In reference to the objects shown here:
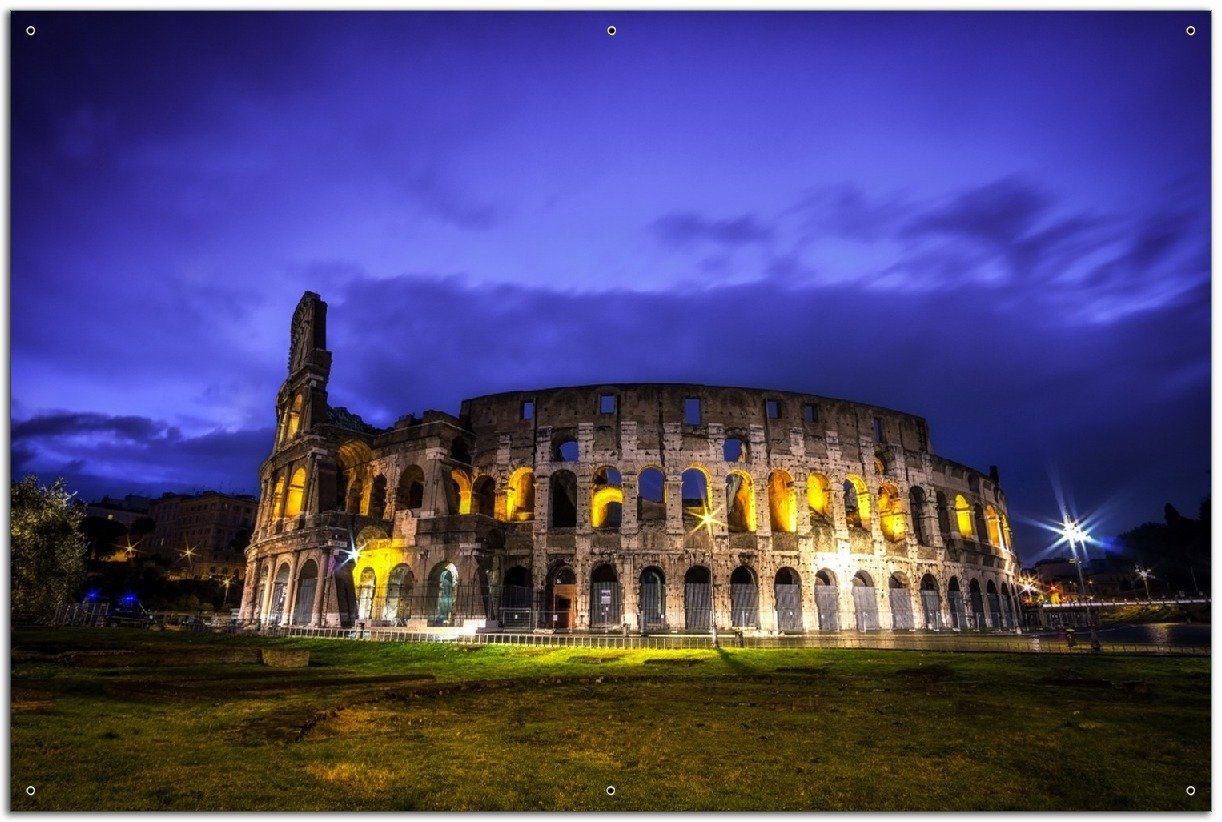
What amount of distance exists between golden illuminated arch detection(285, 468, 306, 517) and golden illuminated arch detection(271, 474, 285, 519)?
1.12ft

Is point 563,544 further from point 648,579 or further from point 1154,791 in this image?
point 1154,791

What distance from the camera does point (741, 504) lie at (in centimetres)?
3709

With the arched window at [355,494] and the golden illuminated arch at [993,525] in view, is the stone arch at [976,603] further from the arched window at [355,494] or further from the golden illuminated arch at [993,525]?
the arched window at [355,494]

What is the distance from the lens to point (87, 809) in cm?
394

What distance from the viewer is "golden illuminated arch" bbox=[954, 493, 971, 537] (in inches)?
1624

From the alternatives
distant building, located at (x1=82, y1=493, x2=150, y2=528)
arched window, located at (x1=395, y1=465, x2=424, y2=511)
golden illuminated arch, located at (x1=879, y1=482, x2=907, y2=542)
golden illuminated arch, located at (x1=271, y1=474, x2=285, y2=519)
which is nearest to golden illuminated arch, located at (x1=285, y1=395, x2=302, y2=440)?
golden illuminated arch, located at (x1=271, y1=474, x2=285, y2=519)

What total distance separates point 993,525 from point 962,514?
3.99 meters

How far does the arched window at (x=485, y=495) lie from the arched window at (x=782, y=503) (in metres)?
15.2

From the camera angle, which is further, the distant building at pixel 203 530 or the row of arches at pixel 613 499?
the distant building at pixel 203 530

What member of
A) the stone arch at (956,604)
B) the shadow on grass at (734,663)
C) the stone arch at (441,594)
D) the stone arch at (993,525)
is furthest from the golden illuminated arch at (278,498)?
the stone arch at (993,525)

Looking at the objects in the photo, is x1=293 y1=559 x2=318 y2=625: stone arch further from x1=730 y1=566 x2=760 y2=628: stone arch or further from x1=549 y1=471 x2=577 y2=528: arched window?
x1=730 y1=566 x2=760 y2=628: stone arch

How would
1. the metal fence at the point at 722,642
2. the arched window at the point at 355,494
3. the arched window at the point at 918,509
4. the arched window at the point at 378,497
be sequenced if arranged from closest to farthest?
the metal fence at the point at 722,642, the arched window at the point at 918,509, the arched window at the point at 378,497, the arched window at the point at 355,494

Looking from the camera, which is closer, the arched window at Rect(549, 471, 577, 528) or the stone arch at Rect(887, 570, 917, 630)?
the stone arch at Rect(887, 570, 917, 630)

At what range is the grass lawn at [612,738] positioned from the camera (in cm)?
443
